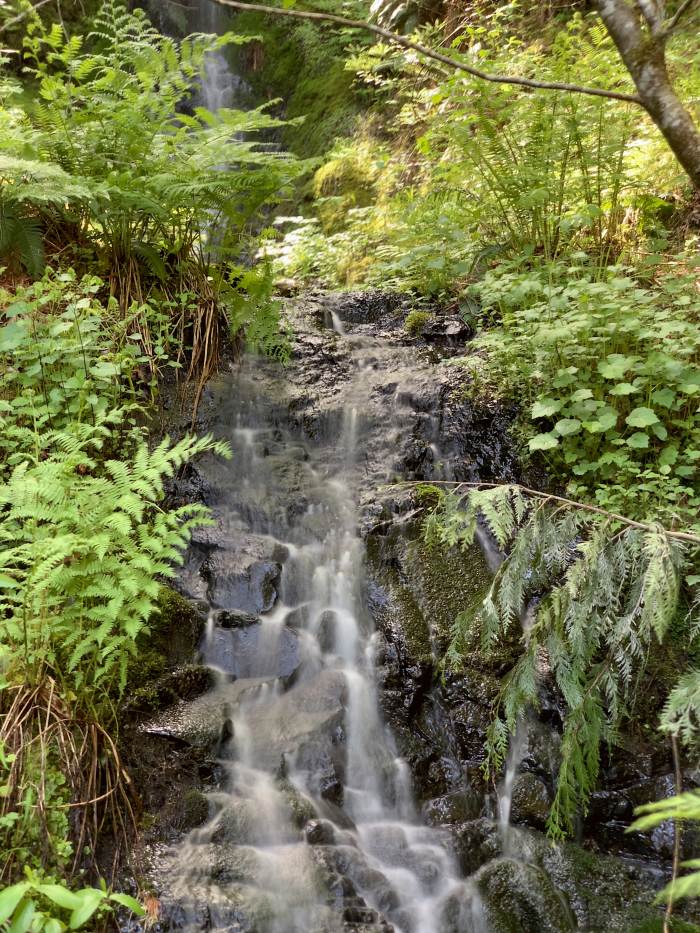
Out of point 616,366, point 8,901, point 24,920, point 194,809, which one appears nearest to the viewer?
point 8,901

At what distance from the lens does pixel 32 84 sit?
10.6 metres

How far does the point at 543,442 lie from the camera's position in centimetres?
396

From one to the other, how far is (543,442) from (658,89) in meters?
2.13

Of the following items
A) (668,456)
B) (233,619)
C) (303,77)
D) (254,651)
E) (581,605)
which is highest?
(303,77)

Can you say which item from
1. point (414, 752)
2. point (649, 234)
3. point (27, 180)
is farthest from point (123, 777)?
point (649, 234)

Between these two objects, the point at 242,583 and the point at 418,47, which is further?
the point at 242,583

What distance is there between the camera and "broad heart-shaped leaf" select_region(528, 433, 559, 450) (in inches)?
154

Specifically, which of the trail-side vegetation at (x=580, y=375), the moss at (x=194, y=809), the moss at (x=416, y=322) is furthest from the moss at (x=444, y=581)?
the moss at (x=416, y=322)

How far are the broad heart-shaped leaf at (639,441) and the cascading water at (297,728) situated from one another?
189 cm

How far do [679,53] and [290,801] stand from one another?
6976 millimetres

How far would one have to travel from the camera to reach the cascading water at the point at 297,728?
277 cm

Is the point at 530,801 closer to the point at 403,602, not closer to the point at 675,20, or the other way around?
the point at 403,602

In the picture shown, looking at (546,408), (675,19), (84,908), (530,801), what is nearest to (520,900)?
(530,801)

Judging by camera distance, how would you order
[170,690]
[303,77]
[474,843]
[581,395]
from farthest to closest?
[303,77]
[581,395]
[170,690]
[474,843]
